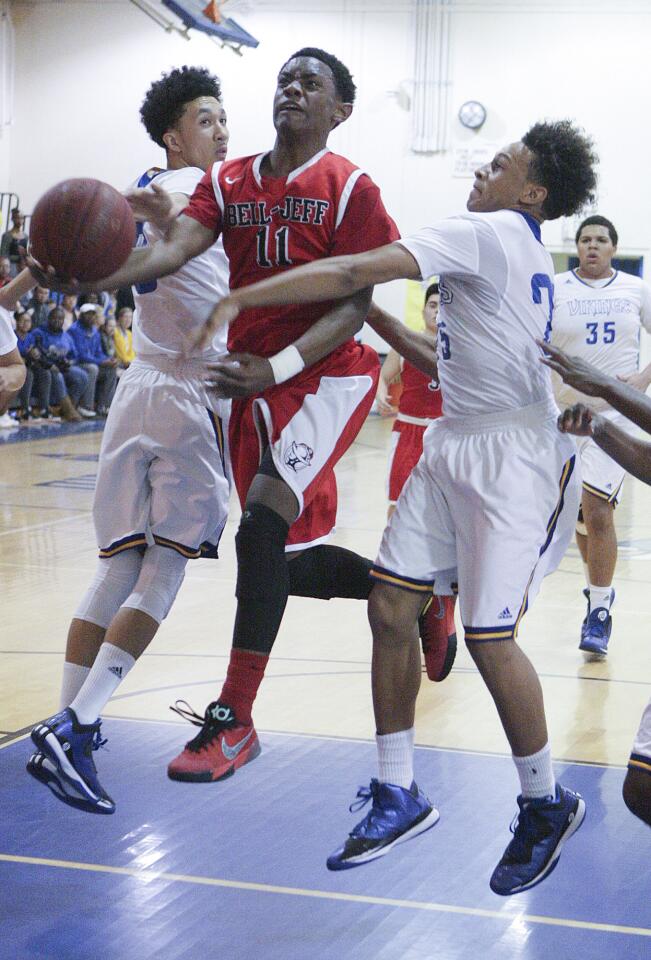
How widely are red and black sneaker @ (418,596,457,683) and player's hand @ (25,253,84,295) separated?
170cm

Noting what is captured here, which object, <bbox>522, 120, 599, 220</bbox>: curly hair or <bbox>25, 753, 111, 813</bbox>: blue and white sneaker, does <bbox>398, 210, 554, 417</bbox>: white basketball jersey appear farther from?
<bbox>25, 753, 111, 813</bbox>: blue and white sneaker

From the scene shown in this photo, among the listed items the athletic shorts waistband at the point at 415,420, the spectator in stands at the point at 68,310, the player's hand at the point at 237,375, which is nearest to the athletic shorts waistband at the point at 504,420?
the player's hand at the point at 237,375

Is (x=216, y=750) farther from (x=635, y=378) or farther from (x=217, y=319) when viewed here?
(x=635, y=378)

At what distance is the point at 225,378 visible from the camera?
296cm

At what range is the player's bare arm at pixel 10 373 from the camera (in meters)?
4.42

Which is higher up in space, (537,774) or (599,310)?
(599,310)

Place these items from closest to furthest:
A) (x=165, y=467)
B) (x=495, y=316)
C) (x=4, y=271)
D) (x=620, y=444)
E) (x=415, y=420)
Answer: (x=620, y=444)
(x=495, y=316)
(x=165, y=467)
(x=415, y=420)
(x=4, y=271)

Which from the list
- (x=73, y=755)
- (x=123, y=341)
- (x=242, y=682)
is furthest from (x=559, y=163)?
(x=123, y=341)

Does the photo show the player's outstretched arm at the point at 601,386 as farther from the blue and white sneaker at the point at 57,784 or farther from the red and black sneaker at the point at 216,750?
the blue and white sneaker at the point at 57,784

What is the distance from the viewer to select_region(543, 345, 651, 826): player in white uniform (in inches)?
116

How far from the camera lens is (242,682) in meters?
3.30

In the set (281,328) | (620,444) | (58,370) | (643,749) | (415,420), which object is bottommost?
(58,370)

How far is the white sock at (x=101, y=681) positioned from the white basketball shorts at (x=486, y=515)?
935mm

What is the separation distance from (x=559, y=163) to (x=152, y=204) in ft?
3.46
